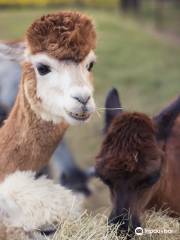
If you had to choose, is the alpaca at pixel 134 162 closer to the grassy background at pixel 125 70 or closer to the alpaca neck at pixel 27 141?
the alpaca neck at pixel 27 141

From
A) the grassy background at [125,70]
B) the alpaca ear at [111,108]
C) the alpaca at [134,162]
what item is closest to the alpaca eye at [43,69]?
the alpaca at [134,162]

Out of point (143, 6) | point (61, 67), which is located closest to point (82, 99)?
point (61, 67)

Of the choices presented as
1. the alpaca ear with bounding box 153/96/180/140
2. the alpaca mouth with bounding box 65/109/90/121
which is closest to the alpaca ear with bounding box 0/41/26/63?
the alpaca mouth with bounding box 65/109/90/121

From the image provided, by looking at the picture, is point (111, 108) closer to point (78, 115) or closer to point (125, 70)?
point (78, 115)

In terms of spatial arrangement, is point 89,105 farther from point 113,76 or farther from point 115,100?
point 113,76

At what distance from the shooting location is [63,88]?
13.5 ft

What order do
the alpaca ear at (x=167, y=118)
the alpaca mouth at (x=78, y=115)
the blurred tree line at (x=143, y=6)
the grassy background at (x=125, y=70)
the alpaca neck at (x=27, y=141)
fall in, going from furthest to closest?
the blurred tree line at (x=143, y=6), the grassy background at (x=125, y=70), the alpaca ear at (x=167, y=118), the alpaca neck at (x=27, y=141), the alpaca mouth at (x=78, y=115)

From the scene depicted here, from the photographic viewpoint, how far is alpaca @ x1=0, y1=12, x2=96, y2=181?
4117mm

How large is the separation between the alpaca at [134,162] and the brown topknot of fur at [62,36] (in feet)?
1.97

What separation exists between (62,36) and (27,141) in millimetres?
704

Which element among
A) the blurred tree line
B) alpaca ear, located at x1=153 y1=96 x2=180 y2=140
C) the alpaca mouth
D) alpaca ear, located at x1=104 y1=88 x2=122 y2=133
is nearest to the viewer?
the alpaca mouth

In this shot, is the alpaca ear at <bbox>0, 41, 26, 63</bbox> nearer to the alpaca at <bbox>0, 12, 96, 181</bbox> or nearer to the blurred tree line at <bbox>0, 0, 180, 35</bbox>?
the alpaca at <bbox>0, 12, 96, 181</bbox>

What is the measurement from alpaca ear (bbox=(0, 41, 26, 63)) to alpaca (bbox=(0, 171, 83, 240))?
2.37ft

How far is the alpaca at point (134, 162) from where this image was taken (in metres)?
4.36
